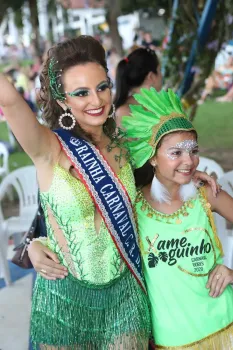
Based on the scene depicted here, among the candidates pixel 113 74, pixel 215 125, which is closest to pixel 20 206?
pixel 215 125

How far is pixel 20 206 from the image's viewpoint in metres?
Answer: 4.58

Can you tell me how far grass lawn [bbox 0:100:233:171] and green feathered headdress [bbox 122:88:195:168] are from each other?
6.19 metres

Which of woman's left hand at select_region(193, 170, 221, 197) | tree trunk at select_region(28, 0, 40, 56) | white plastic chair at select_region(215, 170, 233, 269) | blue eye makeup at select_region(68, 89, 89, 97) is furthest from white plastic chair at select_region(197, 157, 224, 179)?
tree trunk at select_region(28, 0, 40, 56)

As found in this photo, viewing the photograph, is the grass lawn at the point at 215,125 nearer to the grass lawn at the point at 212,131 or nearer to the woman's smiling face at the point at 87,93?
the grass lawn at the point at 212,131

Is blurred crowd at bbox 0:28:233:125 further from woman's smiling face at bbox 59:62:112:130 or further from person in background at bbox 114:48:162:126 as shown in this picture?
woman's smiling face at bbox 59:62:112:130

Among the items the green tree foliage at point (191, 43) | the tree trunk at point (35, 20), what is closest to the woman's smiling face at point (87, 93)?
the green tree foliage at point (191, 43)

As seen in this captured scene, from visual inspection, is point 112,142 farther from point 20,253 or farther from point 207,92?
point 207,92

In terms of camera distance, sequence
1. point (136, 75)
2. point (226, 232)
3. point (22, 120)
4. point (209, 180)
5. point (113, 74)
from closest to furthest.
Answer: point (22, 120), point (209, 180), point (136, 75), point (226, 232), point (113, 74)

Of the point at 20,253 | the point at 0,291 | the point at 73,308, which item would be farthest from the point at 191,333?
the point at 0,291

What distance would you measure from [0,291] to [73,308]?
2332 millimetres

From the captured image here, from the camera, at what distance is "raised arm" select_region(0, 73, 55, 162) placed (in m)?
1.65

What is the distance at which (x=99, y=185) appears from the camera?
1902 mm

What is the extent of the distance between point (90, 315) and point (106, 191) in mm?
451

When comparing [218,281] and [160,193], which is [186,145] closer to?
[160,193]
